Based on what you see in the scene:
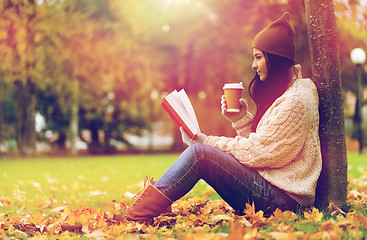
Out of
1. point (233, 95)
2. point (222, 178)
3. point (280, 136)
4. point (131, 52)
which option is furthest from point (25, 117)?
point (280, 136)

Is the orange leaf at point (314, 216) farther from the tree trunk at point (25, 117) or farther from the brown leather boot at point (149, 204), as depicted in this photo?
the tree trunk at point (25, 117)

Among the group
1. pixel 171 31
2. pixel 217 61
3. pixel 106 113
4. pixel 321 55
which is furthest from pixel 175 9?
pixel 321 55

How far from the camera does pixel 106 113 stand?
29.1 m

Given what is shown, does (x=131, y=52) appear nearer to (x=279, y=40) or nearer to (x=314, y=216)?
(x=279, y=40)

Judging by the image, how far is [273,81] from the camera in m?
2.99

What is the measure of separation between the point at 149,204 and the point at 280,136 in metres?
1.06

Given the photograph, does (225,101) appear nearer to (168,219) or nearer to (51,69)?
(168,219)

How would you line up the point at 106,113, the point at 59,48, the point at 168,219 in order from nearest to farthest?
the point at 168,219, the point at 59,48, the point at 106,113

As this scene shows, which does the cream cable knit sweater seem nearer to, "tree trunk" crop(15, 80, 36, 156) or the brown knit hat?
the brown knit hat

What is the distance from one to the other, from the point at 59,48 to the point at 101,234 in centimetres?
1328

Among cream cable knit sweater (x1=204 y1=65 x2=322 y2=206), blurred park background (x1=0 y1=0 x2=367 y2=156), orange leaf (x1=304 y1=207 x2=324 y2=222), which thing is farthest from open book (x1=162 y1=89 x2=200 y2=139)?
blurred park background (x1=0 y1=0 x2=367 y2=156)

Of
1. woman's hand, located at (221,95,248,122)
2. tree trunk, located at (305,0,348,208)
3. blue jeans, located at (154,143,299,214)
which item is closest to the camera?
blue jeans, located at (154,143,299,214)

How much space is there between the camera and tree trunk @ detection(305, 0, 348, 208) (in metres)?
3.09

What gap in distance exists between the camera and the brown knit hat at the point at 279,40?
287 cm
